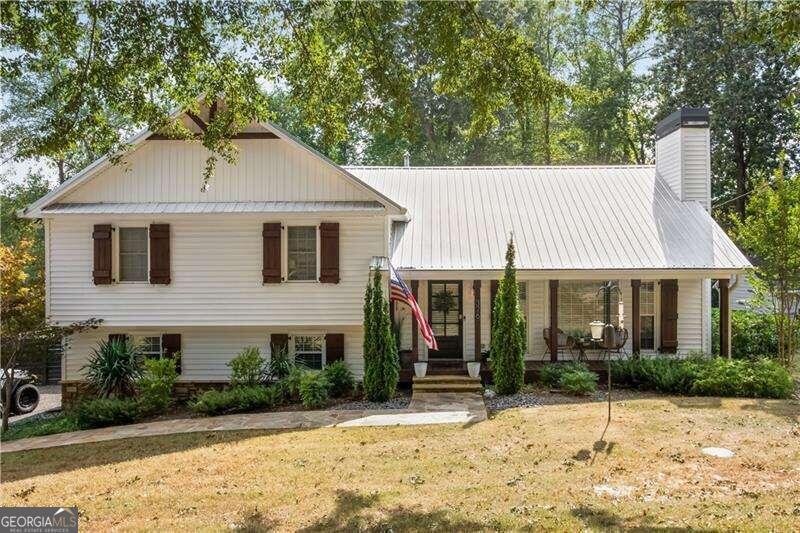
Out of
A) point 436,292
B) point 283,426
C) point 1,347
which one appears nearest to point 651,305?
point 436,292

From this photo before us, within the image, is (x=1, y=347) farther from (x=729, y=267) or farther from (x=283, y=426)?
(x=729, y=267)

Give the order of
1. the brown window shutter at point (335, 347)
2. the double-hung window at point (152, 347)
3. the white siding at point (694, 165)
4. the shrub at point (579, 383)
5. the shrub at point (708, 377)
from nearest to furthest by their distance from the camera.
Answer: the shrub at point (708, 377) < the shrub at point (579, 383) < the brown window shutter at point (335, 347) < the double-hung window at point (152, 347) < the white siding at point (694, 165)

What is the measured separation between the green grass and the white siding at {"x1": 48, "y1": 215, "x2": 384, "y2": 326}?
224 centimetres

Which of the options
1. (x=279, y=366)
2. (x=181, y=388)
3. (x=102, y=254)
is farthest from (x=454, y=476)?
(x=102, y=254)

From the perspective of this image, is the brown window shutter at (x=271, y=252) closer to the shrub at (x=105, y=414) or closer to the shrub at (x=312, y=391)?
the shrub at (x=312, y=391)

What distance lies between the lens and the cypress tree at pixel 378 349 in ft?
38.2

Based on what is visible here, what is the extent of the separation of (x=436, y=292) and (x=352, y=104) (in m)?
6.94

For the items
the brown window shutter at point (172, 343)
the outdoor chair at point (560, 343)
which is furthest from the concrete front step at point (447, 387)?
the brown window shutter at point (172, 343)

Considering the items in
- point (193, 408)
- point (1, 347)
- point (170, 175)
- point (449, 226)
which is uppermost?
point (170, 175)

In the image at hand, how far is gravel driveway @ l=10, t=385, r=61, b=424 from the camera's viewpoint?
45.1ft

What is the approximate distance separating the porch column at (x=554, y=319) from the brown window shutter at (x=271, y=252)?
6.30 meters

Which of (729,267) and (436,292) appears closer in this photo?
(729,267)

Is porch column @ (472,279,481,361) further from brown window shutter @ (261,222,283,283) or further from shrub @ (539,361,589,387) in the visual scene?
brown window shutter @ (261,222,283,283)

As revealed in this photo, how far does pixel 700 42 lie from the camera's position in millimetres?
24453
